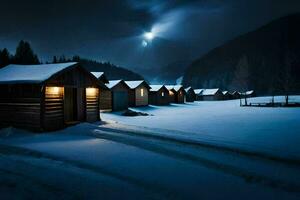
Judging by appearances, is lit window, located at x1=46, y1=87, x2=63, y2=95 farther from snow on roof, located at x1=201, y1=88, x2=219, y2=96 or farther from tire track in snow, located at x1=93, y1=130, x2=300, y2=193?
snow on roof, located at x1=201, y1=88, x2=219, y2=96

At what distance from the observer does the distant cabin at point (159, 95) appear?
5569 cm

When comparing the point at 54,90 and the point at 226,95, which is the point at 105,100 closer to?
the point at 54,90

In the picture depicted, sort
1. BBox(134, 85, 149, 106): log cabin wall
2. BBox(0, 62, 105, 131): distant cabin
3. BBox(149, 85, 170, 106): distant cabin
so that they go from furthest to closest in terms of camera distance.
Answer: BBox(149, 85, 170, 106): distant cabin < BBox(134, 85, 149, 106): log cabin wall < BBox(0, 62, 105, 131): distant cabin

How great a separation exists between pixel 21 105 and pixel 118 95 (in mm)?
22108

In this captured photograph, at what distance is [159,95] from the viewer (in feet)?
187

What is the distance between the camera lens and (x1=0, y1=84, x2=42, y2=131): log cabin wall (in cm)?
1767

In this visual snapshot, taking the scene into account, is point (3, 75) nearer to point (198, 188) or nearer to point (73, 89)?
point (73, 89)

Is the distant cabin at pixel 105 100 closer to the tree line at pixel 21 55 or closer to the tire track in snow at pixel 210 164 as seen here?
the tire track in snow at pixel 210 164

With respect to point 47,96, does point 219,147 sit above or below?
below

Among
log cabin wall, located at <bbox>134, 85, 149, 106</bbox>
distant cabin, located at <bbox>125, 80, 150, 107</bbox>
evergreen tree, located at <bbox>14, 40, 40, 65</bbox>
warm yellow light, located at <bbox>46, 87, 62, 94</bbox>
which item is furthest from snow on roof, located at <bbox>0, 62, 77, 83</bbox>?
evergreen tree, located at <bbox>14, 40, 40, 65</bbox>

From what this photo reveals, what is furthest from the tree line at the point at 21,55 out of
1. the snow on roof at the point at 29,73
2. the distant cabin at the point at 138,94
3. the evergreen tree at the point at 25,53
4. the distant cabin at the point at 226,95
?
the distant cabin at the point at 226,95

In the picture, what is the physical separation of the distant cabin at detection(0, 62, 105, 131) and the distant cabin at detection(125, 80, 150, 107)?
23.9 m

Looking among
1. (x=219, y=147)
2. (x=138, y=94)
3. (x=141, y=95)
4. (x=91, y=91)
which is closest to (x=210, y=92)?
(x=141, y=95)

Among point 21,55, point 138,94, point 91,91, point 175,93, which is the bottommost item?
point 138,94
